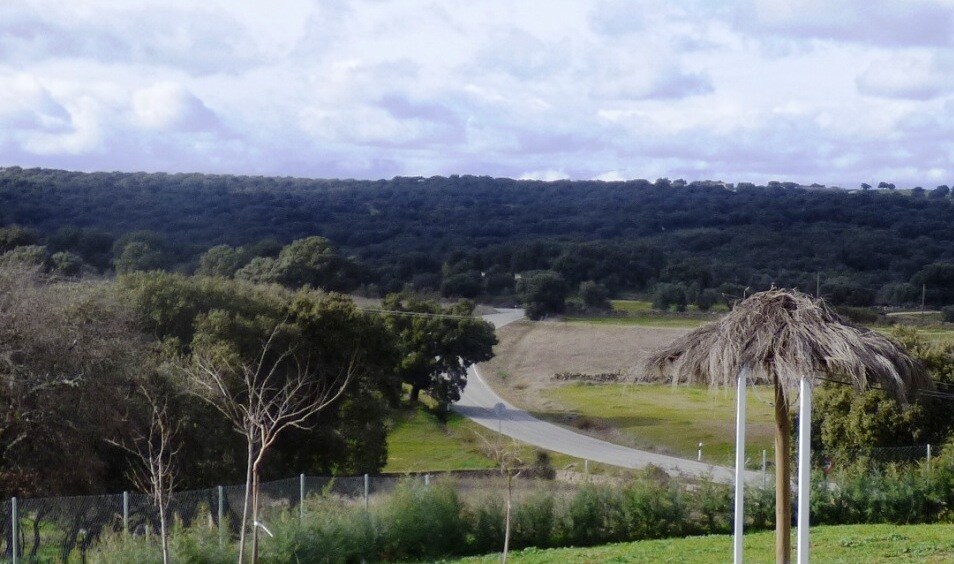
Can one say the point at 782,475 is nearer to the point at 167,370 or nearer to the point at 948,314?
the point at 167,370

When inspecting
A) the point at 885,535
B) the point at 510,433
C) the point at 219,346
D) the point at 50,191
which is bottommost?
the point at 510,433

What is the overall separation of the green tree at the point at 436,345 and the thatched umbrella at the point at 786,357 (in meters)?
28.2

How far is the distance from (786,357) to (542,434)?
26.0 meters

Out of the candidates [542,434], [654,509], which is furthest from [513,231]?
[654,509]

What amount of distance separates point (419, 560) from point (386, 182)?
→ 86.7 metres

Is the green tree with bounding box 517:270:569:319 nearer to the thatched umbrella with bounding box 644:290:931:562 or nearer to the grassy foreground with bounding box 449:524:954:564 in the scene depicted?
the grassy foreground with bounding box 449:524:954:564

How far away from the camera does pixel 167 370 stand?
19.9 metres

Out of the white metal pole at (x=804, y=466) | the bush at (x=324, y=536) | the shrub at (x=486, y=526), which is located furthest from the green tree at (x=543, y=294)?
the white metal pole at (x=804, y=466)

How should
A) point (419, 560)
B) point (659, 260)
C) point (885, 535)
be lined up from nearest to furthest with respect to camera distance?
point (885, 535) → point (419, 560) → point (659, 260)

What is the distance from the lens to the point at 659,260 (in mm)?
54000

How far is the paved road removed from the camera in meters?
28.6

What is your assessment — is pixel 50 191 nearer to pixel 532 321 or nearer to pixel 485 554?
pixel 532 321

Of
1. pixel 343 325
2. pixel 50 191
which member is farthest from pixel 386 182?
pixel 343 325

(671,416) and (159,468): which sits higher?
(159,468)
